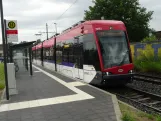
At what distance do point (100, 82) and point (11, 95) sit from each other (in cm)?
380

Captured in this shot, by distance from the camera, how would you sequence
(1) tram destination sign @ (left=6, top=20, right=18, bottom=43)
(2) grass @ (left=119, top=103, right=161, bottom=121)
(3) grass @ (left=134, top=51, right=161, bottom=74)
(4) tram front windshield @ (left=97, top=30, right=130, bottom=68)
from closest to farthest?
(2) grass @ (left=119, top=103, right=161, bottom=121) < (1) tram destination sign @ (left=6, top=20, right=18, bottom=43) < (4) tram front windshield @ (left=97, top=30, right=130, bottom=68) < (3) grass @ (left=134, top=51, right=161, bottom=74)

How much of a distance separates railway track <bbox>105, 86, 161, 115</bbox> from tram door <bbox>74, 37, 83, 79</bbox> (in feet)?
6.55

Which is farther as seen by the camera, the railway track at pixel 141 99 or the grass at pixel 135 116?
the railway track at pixel 141 99

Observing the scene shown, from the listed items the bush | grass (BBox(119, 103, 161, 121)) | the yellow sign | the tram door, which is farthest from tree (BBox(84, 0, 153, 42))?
grass (BBox(119, 103, 161, 121))

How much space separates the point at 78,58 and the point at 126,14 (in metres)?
27.6

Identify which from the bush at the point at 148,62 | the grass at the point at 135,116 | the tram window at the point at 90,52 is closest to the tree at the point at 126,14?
the bush at the point at 148,62

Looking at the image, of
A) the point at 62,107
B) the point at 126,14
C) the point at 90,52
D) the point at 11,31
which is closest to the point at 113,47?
the point at 90,52

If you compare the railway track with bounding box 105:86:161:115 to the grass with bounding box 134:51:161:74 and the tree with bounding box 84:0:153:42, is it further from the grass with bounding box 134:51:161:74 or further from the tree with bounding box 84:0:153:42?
the tree with bounding box 84:0:153:42

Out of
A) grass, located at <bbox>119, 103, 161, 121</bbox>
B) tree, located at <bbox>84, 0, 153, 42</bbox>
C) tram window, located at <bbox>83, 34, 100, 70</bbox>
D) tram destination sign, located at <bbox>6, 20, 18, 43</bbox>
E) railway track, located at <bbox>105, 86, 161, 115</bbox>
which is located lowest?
railway track, located at <bbox>105, 86, 161, 115</bbox>

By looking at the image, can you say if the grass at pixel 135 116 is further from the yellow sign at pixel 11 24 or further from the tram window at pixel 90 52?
the yellow sign at pixel 11 24

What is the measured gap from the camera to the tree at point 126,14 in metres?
39.4

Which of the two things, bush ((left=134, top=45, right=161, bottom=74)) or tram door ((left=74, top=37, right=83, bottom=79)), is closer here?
tram door ((left=74, top=37, right=83, bottom=79))

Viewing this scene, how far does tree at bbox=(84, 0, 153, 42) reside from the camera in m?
39.4

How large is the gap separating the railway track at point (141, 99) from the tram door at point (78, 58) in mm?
1996
